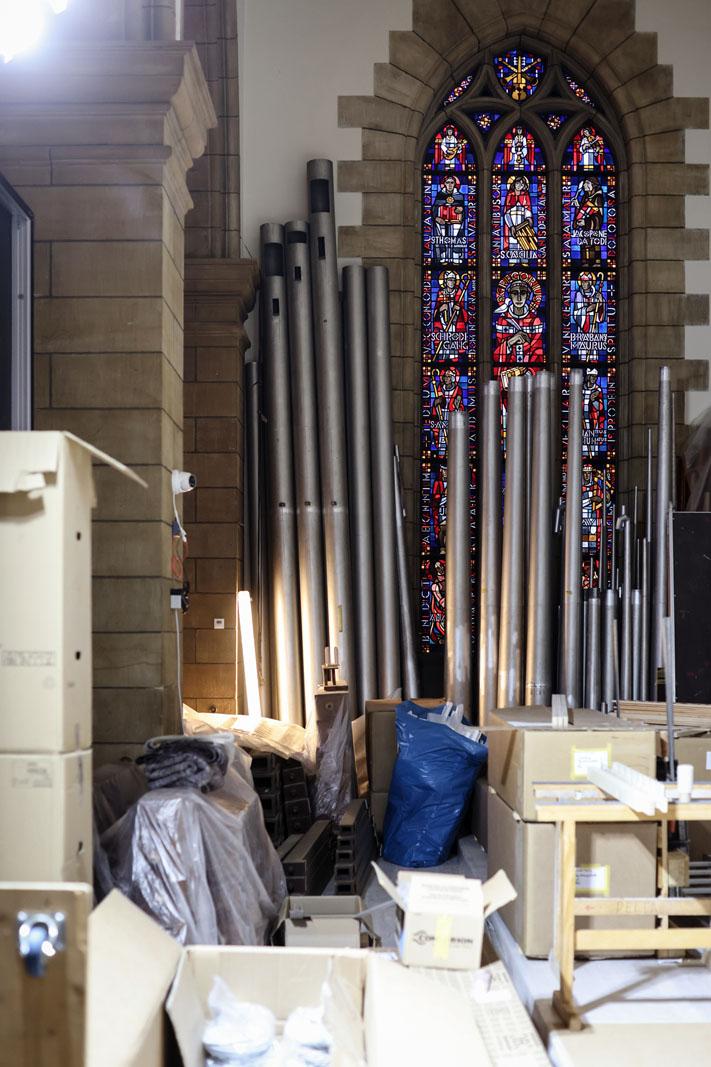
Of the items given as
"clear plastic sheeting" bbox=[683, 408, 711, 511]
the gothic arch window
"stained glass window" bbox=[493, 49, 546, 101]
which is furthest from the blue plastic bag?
"stained glass window" bbox=[493, 49, 546, 101]

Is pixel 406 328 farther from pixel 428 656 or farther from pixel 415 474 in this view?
pixel 428 656

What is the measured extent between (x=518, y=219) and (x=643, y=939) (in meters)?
5.64

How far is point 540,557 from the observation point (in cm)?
663

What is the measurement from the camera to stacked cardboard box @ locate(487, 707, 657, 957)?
3.52 meters

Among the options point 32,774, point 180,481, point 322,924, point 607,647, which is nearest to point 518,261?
point 607,647

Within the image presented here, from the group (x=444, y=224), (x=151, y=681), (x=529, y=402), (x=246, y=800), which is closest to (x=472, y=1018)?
(x=246, y=800)

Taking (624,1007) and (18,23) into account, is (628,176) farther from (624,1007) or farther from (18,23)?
(624,1007)

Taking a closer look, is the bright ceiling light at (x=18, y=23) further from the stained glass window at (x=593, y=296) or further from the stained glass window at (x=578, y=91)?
the stained glass window at (x=578, y=91)

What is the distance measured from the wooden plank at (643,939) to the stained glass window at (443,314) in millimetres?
4461

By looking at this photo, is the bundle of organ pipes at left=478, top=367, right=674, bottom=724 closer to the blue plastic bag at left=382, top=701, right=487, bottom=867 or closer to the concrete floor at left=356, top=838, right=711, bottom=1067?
the blue plastic bag at left=382, top=701, right=487, bottom=867

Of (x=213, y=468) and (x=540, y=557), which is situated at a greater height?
(x=213, y=468)

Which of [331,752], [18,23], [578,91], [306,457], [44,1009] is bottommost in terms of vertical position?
[331,752]

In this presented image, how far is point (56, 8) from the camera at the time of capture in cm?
314

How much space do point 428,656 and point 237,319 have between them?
241 centimetres
